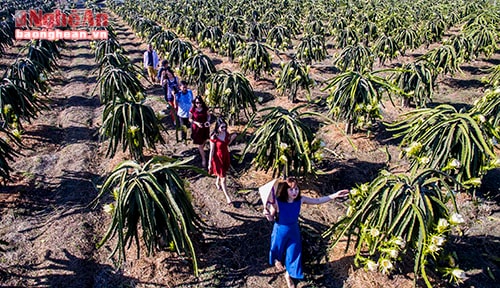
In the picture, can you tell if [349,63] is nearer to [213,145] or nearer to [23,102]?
[213,145]

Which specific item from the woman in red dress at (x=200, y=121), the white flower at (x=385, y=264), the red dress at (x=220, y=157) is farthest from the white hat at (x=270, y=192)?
the woman in red dress at (x=200, y=121)

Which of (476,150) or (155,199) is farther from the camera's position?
(476,150)

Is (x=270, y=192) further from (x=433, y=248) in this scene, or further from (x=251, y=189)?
(x=251, y=189)

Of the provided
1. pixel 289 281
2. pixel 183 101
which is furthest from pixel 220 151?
pixel 289 281

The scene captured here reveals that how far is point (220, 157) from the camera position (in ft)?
20.7

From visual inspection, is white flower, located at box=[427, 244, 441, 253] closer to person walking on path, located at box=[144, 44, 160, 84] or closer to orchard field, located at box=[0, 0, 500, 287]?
orchard field, located at box=[0, 0, 500, 287]

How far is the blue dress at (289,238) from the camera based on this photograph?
180 inches

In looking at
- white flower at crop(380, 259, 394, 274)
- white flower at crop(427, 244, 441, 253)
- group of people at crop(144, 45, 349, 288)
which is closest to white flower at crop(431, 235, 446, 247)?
white flower at crop(427, 244, 441, 253)

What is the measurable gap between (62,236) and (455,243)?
20.5 feet

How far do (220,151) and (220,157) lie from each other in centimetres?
11

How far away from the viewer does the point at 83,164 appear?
7980mm

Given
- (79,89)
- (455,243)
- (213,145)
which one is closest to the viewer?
(455,243)

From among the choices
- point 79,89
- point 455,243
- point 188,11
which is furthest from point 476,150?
point 188,11

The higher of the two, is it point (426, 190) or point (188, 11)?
point (188, 11)
